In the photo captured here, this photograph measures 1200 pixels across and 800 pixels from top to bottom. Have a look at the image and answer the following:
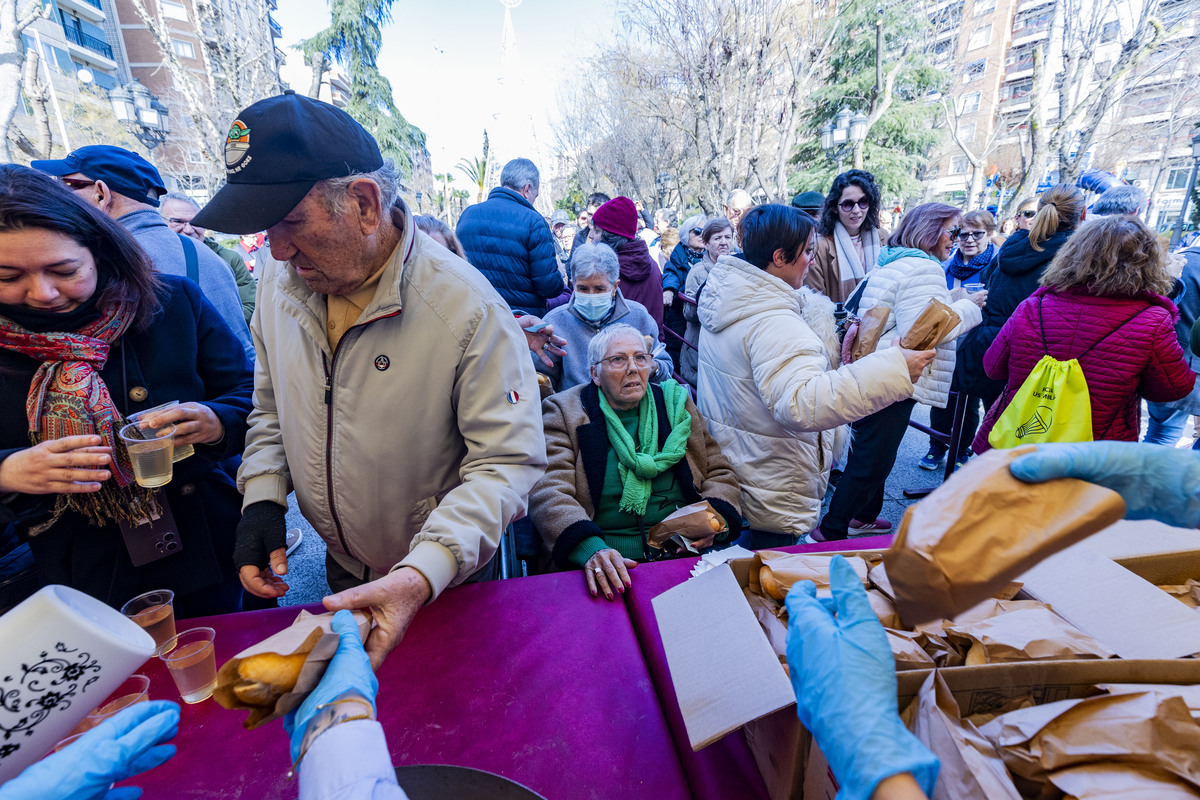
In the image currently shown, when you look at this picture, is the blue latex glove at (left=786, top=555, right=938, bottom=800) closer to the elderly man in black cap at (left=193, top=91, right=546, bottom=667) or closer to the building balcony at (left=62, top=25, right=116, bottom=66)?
the elderly man in black cap at (left=193, top=91, right=546, bottom=667)

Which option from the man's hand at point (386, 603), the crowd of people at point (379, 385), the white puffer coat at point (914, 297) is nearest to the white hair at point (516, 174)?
the crowd of people at point (379, 385)

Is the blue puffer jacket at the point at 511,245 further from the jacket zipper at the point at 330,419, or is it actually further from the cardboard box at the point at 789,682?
the cardboard box at the point at 789,682

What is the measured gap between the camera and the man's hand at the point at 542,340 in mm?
3051

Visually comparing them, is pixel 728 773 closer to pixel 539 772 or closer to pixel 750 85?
pixel 539 772

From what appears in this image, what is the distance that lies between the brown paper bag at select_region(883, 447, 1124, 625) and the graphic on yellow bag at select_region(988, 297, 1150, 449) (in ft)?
7.63

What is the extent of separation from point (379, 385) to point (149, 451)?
Result: 69 centimetres

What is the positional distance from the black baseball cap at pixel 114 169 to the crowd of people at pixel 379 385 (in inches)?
0.5

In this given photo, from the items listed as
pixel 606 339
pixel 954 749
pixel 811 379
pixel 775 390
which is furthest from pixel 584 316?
pixel 954 749

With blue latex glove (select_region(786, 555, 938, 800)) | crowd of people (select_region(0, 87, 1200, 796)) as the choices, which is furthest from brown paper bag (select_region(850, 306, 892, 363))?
blue latex glove (select_region(786, 555, 938, 800))

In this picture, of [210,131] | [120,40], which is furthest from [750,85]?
[120,40]

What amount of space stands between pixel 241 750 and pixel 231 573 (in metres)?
1.04

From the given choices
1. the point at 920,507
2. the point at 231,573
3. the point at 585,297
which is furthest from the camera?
the point at 585,297

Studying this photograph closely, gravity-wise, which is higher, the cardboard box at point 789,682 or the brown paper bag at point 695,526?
the cardboard box at point 789,682

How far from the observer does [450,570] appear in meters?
1.22
